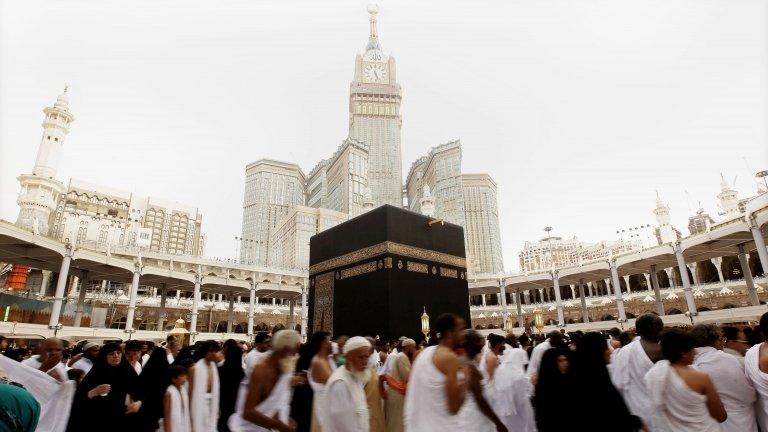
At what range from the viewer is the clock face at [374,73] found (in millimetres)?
89812

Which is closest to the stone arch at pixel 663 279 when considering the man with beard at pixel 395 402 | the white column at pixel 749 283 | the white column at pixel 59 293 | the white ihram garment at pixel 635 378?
the white column at pixel 749 283

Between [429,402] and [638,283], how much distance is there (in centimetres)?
4450

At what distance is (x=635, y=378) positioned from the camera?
3.41m

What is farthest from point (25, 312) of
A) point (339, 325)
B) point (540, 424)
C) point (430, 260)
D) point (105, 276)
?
point (540, 424)

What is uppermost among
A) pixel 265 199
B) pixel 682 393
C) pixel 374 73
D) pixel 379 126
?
pixel 374 73

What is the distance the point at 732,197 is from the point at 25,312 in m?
55.0

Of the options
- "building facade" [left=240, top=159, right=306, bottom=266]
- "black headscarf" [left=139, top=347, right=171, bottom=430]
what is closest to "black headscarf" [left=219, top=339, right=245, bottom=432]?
"black headscarf" [left=139, top=347, right=171, bottom=430]

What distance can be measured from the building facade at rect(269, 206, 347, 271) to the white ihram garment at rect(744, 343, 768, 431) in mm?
57692

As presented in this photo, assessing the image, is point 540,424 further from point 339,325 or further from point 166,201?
point 166,201

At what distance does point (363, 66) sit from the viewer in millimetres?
90438

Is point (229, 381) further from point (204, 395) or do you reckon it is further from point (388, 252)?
point (388, 252)

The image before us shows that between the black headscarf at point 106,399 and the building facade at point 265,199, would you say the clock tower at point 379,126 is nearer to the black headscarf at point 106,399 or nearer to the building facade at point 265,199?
the building facade at point 265,199

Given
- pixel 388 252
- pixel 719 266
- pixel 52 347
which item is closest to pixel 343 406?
pixel 52 347

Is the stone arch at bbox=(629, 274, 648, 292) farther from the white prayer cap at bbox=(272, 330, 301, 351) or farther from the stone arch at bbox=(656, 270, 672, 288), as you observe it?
the white prayer cap at bbox=(272, 330, 301, 351)
